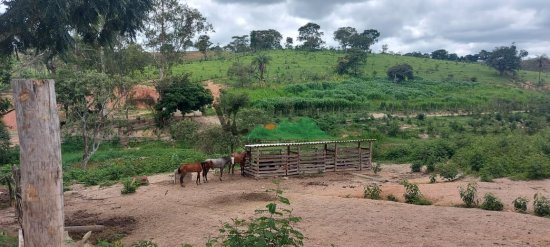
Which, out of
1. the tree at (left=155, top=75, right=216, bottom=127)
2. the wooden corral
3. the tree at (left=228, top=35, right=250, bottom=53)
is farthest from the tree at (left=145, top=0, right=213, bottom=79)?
the tree at (left=228, top=35, right=250, bottom=53)

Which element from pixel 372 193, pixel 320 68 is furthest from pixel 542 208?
pixel 320 68

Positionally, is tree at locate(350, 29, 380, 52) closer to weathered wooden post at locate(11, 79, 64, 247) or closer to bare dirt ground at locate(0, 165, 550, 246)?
bare dirt ground at locate(0, 165, 550, 246)

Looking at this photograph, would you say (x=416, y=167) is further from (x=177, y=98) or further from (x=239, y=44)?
(x=239, y=44)

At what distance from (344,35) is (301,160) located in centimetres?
5836

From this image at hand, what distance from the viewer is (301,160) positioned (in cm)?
1966

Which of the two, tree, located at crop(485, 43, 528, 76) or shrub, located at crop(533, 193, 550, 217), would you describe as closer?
shrub, located at crop(533, 193, 550, 217)

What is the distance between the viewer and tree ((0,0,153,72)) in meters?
10.2

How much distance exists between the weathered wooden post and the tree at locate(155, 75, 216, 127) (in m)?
27.9

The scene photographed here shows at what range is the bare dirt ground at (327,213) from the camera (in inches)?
386

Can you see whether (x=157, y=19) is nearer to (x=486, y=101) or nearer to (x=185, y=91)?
(x=185, y=91)

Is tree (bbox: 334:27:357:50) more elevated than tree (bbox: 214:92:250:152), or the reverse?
tree (bbox: 334:27:357:50)

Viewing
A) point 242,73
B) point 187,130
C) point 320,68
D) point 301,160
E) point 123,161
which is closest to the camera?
point 301,160

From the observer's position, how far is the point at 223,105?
3014 cm

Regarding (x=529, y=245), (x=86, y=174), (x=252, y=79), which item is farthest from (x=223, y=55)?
(x=529, y=245)
